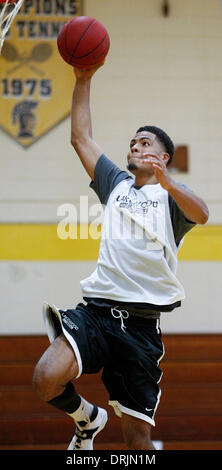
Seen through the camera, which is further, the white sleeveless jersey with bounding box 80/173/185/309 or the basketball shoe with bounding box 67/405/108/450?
the basketball shoe with bounding box 67/405/108/450

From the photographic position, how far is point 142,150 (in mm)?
3775

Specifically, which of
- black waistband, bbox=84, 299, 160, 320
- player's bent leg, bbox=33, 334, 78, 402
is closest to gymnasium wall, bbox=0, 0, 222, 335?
black waistband, bbox=84, 299, 160, 320

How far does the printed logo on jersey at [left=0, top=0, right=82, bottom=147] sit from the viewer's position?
21.6ft

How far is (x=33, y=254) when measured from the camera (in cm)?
658

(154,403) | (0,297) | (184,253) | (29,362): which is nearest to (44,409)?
(29,362)

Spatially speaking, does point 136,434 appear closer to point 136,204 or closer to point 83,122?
point 136,204

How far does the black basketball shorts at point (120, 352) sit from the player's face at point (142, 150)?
80 cm

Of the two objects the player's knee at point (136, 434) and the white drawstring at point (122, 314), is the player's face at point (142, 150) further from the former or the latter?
the player's knee at point (136, 434)

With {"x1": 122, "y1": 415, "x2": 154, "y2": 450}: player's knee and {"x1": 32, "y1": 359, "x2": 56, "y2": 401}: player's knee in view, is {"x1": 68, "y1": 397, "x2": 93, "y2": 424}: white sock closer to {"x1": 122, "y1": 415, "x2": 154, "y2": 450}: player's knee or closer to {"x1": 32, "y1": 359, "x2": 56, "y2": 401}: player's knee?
{"x1": 122, "y1": 415, "x2": 154, "y2": 450}: player's knee

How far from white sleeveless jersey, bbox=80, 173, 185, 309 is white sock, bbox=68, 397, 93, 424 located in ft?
1.96

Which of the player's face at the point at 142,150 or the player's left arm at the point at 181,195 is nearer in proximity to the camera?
the player's left arm at the point at 181,195

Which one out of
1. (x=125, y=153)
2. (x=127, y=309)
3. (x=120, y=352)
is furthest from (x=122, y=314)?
(x=125, y=153)

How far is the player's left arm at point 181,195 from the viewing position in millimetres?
3301

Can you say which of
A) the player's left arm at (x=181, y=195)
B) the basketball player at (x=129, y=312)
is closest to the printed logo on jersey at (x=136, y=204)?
the basketball player at (x=129, y=312)
